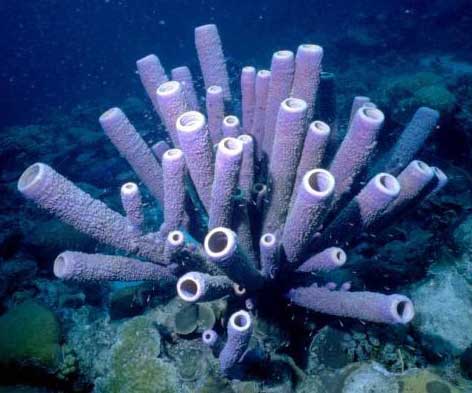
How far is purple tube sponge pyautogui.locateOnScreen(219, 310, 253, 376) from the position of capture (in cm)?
188

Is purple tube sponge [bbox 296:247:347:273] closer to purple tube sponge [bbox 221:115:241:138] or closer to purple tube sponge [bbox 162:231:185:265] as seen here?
purple tube sponge [bbox 162:231:185:265]

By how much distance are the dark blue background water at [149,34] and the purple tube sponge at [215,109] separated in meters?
14.5

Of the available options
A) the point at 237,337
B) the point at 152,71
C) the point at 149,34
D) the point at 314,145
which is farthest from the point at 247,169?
the point at 149,34

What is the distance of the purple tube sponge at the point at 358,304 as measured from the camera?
197cm

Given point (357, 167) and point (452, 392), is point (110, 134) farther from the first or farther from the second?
point (452, 392)

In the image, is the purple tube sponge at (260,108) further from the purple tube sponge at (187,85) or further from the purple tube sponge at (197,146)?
the purple tube sponge at (197,146)

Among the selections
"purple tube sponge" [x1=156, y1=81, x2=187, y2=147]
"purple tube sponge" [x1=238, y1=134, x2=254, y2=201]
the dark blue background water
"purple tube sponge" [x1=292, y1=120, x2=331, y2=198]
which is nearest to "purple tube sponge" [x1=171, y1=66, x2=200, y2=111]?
"purple tube sponge" [x1=156, y1=81, x2=187, y2=147]

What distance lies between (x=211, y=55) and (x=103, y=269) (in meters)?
2.07

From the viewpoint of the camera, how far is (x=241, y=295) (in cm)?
248

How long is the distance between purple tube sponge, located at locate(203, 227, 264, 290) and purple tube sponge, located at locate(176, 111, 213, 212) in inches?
21.0

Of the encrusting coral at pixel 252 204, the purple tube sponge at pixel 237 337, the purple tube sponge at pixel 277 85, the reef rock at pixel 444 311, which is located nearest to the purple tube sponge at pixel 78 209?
the encrusting coral at pixel 252 204

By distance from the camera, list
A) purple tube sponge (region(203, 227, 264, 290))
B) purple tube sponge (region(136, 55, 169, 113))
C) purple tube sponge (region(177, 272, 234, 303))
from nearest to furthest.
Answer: purple tube sponge (region(203, 227, 264, 290)), purple tube sponge (region(177, 272, 234, 303)), purple tube sponge (region(136, 55, 169, 113))

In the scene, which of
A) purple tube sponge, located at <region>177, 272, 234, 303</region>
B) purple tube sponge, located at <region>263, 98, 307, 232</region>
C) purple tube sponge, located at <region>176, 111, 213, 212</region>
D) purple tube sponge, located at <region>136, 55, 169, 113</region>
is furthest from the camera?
purple tube sponge, located at <region>136, 55, 169, 113</region>

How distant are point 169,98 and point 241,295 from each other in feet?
Result: 4.88
